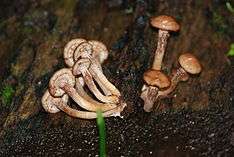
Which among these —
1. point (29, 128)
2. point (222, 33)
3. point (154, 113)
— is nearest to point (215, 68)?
point (222, 33)

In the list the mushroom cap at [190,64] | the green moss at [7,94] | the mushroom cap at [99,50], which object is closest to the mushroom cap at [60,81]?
the mushroom cap at [99,50]

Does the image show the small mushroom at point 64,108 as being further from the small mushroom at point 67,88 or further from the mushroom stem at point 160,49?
the mushroom stem at point 160,49

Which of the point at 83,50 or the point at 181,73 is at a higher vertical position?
the point at 83,50

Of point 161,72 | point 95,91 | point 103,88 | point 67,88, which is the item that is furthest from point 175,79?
point 67,88

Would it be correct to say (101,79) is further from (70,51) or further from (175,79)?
(175,79)

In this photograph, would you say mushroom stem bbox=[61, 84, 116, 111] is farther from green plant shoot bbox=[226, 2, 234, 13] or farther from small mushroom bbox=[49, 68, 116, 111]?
green plant shoot bbox=[226, 2, 234, 13]
